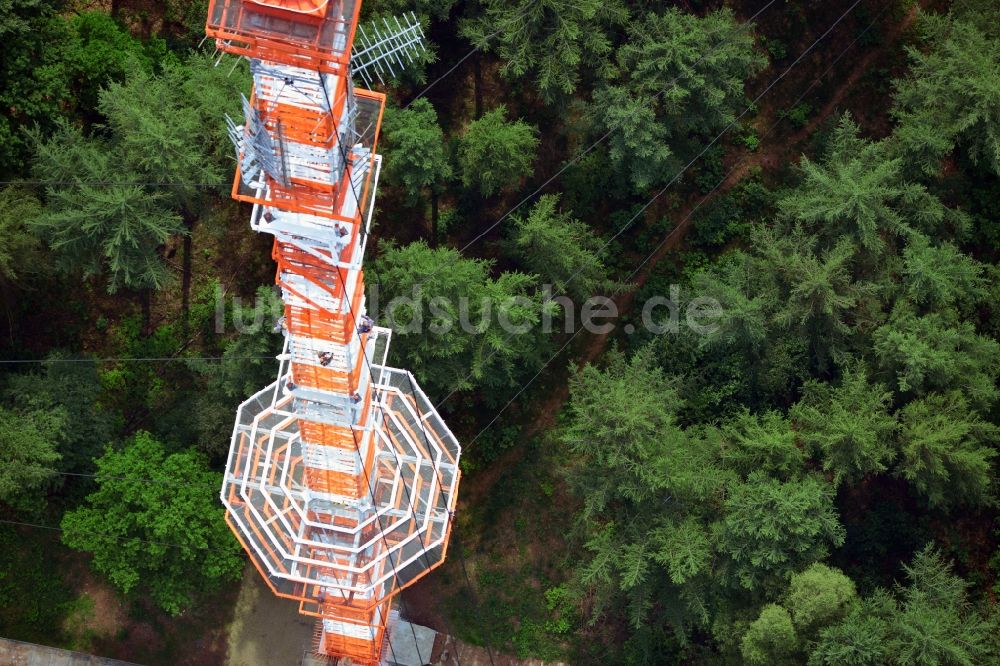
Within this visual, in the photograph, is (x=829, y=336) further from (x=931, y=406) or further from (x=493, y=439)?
(x=493, y=439)

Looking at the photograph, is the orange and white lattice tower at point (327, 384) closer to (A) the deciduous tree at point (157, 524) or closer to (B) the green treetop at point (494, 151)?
(A) the deciduous tree at point (157, 524)

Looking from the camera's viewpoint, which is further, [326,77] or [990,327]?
[990,327]

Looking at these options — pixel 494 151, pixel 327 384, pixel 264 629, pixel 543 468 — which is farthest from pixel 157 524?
pixel 494 151

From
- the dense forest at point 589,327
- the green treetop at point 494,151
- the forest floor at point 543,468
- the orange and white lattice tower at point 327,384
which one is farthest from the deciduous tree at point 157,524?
the green treetop at point 494,151

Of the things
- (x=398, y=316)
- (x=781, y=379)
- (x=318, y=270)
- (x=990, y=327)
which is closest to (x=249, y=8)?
(x=318, y=270)

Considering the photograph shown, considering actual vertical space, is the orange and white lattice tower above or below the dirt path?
above

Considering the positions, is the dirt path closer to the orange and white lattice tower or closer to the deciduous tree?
the orange and white lattice tower

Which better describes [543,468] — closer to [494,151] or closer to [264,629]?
[264,629]

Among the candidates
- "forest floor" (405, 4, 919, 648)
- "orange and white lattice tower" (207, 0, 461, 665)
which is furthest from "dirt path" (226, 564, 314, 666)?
"forest floor" (405, 4, 919, 648)
